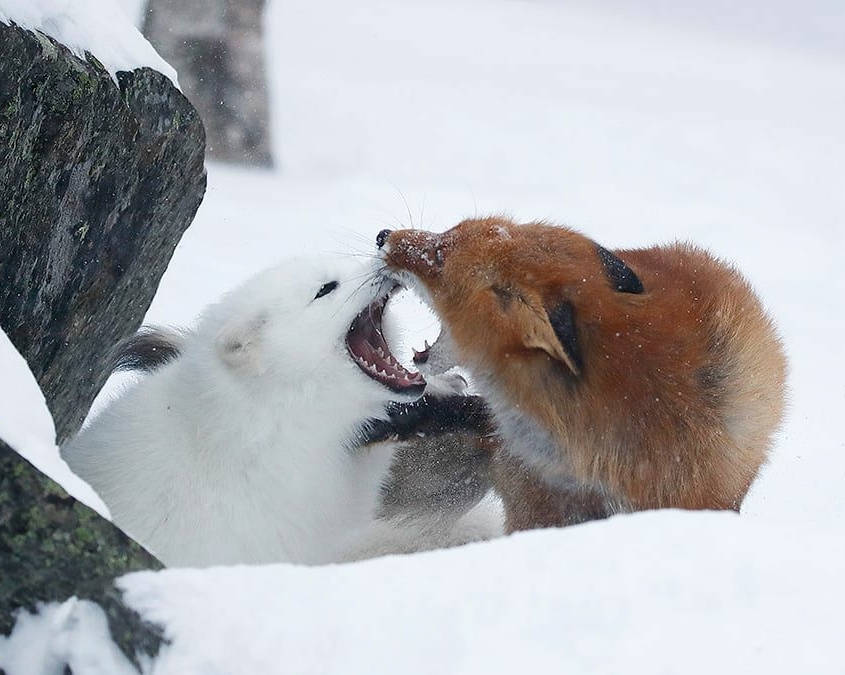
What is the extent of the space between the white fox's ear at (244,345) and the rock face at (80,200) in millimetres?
534

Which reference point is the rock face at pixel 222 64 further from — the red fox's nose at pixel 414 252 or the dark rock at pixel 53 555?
the dark rock at pixel 53 555

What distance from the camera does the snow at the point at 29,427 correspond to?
6.53 feet

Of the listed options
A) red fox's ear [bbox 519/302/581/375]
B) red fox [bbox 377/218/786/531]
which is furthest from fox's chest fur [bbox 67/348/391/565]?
red fox's ear [bbox 519/302/581/375]

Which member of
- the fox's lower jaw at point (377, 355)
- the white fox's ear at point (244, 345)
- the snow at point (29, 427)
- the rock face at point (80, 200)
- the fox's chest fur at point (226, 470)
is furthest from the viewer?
the fox's lower jaw at point (377, 355)

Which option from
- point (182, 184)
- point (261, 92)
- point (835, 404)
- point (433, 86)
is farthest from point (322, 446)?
point (433, 86)

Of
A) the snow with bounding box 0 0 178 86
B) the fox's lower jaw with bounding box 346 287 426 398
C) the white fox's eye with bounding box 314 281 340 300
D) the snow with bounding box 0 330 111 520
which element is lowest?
the fox's lower jaw with bounding box 346 287 426 398

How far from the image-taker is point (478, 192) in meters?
9.99

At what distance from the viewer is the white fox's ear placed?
384 cm

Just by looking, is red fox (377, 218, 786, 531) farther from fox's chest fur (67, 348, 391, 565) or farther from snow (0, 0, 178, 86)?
snow (0, 0, 178, 86)

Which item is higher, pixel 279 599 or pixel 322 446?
pixel 279 599

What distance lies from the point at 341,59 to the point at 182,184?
8.86 meters

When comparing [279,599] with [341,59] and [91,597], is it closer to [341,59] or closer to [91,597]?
[91,597]

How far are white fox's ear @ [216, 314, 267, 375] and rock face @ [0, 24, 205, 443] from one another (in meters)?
0.53

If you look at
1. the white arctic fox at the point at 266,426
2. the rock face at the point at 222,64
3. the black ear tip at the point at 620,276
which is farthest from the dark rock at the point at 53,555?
the rock face at the point at 222,64
